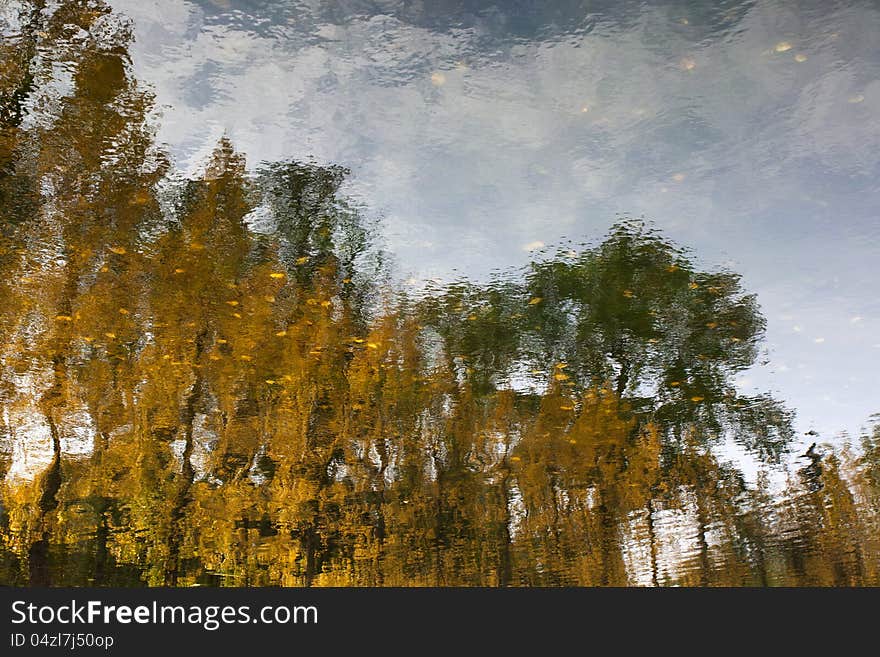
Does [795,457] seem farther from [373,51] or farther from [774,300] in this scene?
[373,51]

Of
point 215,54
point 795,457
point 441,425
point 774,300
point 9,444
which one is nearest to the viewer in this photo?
point 215,54

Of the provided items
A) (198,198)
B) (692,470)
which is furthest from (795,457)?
(198,198)

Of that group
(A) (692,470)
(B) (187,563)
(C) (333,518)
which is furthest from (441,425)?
(B) (187,563)

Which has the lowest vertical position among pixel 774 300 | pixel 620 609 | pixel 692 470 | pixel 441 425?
pixel 620 609

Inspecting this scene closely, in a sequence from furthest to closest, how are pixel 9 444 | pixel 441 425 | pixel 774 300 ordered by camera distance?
pixel 441 425 < pixel 9 444 < pixel 774 300

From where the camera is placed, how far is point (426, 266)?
19.8 ft

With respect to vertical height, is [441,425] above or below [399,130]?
below

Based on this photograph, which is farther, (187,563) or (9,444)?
(187,563)

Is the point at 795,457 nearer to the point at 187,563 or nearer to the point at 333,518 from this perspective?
the point at 333,518

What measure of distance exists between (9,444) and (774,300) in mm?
7800

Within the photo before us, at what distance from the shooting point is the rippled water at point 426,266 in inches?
181

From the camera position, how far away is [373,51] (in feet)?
15.2

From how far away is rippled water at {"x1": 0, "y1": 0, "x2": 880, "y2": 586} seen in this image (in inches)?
181

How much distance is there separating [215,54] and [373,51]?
3.38ft
